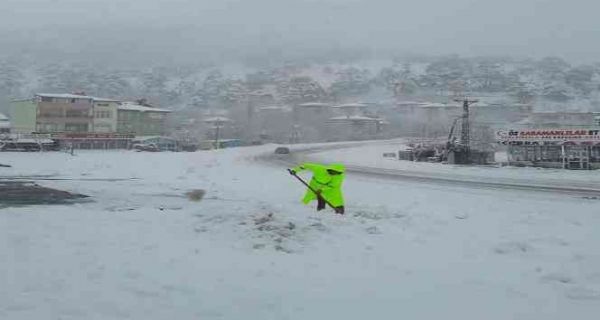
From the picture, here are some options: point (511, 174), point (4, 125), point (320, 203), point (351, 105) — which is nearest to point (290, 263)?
point (320, 203)

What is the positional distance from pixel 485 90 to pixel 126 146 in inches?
4451

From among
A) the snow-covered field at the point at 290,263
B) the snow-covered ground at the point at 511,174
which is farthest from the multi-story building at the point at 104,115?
the snow-covered field at the point at 290,263

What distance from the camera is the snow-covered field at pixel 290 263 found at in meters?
6.31

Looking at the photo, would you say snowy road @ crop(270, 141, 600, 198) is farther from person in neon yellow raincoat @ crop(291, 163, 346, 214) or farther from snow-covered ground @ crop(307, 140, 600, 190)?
person in neon yellow raincoat @ crop(291, 163, 346, 214)

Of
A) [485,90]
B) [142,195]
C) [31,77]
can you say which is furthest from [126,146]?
[485,90]

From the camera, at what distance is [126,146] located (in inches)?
2884

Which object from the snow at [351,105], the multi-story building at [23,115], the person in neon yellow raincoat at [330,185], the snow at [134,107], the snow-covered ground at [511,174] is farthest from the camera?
the snow at [351,105]

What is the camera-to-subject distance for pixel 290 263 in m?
8.25

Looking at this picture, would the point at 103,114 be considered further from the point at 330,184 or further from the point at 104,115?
the point at 330,184

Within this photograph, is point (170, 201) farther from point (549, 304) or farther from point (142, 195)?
point (549, 304)

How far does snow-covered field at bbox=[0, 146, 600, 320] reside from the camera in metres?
6.31

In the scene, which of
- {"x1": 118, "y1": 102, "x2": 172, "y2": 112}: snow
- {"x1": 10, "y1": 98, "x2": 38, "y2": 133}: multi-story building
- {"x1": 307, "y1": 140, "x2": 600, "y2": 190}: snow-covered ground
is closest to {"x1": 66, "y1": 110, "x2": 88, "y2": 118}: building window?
Result: {"x1": 10, "y1": 98, "x2": 38, "y2": 133}: multi-story building

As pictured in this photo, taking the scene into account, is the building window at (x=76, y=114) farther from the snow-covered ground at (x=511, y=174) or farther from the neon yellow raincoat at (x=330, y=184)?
the neon yellow raincoat at (x=330, y=184)

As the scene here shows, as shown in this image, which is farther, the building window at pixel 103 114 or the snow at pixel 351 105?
the snow at pixel 351 105
